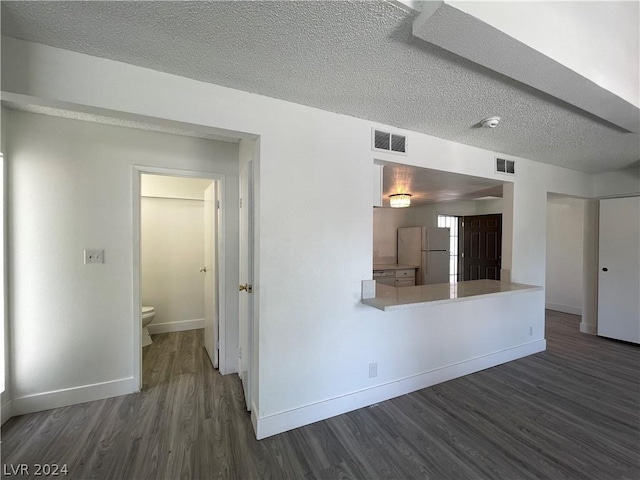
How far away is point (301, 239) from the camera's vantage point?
1.93m

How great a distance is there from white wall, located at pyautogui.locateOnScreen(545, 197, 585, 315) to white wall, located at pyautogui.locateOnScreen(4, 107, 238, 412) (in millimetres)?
6351

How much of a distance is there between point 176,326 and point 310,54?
398 centimetres

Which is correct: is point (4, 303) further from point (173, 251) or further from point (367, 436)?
point (367, 436)

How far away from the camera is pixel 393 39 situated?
4.13ft

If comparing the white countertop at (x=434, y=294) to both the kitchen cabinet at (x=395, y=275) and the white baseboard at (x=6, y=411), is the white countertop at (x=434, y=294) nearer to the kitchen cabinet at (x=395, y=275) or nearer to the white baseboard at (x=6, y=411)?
the kitchen cabinet at (x=395, y=275)

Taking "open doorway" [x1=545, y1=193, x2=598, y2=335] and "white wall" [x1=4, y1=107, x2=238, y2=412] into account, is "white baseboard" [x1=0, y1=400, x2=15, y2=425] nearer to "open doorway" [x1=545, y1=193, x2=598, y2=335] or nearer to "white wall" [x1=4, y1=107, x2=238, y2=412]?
"white wall" [x1=4, y1=107, x2=238, y2=412]

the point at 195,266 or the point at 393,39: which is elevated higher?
the point at 393,39

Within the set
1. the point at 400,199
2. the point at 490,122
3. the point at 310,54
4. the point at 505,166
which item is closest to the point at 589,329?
the point at 505,166

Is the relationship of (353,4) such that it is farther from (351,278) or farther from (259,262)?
(351,278)

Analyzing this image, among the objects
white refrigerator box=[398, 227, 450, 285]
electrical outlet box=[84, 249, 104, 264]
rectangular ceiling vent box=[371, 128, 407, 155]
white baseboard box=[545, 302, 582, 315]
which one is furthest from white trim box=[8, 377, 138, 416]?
white baseboard box=[545, 302, 582, 315]

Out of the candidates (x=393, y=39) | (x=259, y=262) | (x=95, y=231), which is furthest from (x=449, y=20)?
(x=95, y=231)

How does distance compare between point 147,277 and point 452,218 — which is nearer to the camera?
point 147,277

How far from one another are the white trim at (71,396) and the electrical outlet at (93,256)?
102 centimetres

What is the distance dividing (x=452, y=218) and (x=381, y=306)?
203 inches
